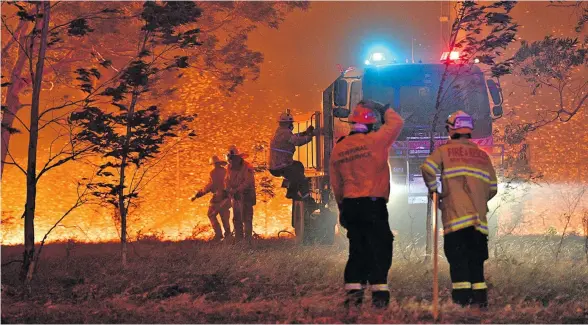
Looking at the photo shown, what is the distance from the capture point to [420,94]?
14.5 m

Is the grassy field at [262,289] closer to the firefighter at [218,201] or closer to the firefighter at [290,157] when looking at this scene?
the firefighter at [290,157]

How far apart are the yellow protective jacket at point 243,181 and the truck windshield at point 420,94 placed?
10.8 feet

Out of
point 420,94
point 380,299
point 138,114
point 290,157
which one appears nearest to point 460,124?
point 380,299

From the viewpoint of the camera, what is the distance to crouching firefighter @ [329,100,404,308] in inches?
322

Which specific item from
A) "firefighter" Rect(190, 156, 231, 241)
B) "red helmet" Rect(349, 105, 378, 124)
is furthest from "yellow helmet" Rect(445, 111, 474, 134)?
"firefighter" Rect(190, 156, 231, 241)

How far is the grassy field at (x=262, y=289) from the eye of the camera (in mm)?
7918

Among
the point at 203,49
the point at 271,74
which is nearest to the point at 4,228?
the point at 203,49

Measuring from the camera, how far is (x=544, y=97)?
2512 cm

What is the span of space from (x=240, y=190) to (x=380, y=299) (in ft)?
29.5

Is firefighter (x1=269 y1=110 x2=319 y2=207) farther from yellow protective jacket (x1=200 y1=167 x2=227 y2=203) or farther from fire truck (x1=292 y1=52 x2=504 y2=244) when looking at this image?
yellow protective jacket (x1=200 y1=167 x2=227 y2=203)

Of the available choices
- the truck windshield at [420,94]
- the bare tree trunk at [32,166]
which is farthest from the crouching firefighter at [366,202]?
the truck windshield at [420,94]

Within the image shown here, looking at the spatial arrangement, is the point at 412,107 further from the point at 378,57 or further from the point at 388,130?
the point at 388,130

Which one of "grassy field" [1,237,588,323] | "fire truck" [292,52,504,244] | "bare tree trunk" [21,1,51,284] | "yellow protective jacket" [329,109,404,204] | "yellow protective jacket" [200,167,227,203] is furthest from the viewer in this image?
"yellow protective jacket" [200,167,227,203]

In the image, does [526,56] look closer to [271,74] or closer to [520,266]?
[520,266]
